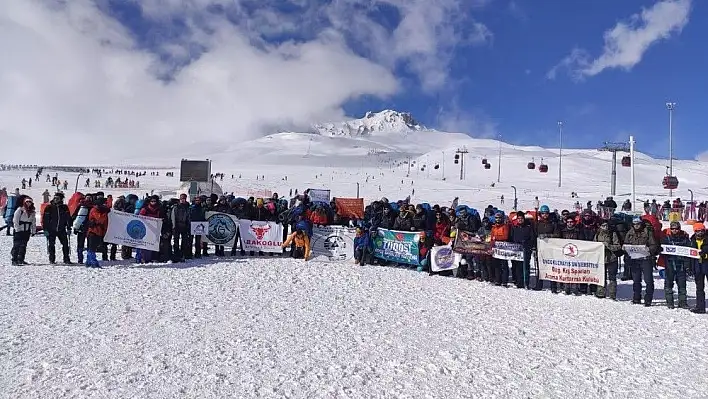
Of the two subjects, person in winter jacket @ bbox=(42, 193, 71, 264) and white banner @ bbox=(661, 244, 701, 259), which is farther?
person in winter jacket @ bbox=(42, 193, 71, 264)

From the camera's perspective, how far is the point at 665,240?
33.5 feet

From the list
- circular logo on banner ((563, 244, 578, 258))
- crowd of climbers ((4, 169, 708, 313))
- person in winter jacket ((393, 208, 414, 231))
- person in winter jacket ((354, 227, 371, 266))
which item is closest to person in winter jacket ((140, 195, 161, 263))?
crowd of climbers ((4, 169, 708, 313))

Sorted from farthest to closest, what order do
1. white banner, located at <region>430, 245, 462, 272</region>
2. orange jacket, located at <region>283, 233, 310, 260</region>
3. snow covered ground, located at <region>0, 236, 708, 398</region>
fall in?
orange jacket, located at <region>283, 233, 310, 260</region> < white banner, located at <region>430, 245, 462, 272</region> < snow covered ground, located at <region>0, 236, 708, 398</region>

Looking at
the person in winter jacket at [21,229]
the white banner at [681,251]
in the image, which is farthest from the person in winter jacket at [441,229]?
the person in winter jacket at [21,229]

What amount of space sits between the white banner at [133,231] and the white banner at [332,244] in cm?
379

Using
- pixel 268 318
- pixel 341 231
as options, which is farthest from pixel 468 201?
pixel 268 318

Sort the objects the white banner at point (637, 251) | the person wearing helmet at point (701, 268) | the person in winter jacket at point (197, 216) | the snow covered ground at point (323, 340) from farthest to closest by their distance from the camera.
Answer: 1. the person in winter jacket at point (197, 216)
2. the white banner at point (637, 251)
3. the person wearing helmet at point (701, 268)
4. the snow covered ground at point (323, 340)

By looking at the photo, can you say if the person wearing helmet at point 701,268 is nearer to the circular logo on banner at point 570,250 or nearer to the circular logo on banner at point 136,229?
the circular logo on banner at point 570,250

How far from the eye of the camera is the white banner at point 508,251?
36.3ft

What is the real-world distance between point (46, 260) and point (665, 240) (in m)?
13.3

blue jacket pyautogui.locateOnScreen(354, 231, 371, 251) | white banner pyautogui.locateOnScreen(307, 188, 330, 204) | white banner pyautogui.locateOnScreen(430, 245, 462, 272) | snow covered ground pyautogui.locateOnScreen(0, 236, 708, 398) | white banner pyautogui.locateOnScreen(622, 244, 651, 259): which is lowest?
snow covered ground pyautogui.locateOnScreen(0, 236, 708, 398)

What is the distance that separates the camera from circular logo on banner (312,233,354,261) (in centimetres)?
1340

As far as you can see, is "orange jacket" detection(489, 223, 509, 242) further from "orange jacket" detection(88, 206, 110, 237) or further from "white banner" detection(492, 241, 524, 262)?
"orange jacket" detection(88, 206, 110, 237)

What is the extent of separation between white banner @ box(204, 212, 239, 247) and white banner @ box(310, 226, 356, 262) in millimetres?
2111
